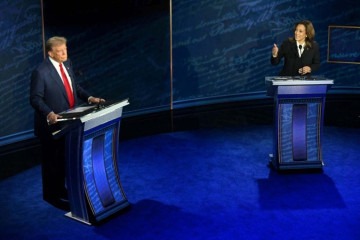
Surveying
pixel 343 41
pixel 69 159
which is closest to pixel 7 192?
pixel 69 159

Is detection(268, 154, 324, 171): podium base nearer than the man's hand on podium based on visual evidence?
No

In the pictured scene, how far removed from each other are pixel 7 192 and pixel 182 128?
282 centimetres

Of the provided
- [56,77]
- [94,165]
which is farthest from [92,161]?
[56,77]

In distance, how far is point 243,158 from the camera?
6.19m

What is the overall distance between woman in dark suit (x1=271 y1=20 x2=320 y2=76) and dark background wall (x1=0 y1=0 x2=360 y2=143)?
2.16m

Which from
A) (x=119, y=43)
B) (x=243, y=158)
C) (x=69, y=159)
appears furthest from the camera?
(x=119, y=43)

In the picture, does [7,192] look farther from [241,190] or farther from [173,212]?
[241,190]

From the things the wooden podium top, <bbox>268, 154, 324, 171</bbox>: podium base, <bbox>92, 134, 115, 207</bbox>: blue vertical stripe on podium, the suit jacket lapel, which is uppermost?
the suit jacket lapel

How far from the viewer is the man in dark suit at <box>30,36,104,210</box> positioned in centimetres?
448

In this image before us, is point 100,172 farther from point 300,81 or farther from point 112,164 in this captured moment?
point 300,81

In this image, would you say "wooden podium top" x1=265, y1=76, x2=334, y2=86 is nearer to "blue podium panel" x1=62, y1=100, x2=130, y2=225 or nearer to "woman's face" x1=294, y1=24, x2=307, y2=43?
"woman's face" x1=294, y1=24, x2=307, y2=43

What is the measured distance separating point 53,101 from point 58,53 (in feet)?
1.29

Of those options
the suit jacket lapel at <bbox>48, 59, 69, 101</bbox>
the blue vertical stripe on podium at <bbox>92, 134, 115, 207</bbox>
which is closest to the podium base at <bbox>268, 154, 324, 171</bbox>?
the blue vertical stripe on podium at <bbox>92, 134, 115, 207</bbox>

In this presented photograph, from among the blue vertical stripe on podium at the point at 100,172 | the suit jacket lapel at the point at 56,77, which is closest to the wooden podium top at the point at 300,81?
the blue vertical stripe on podium at the point at 100,172
